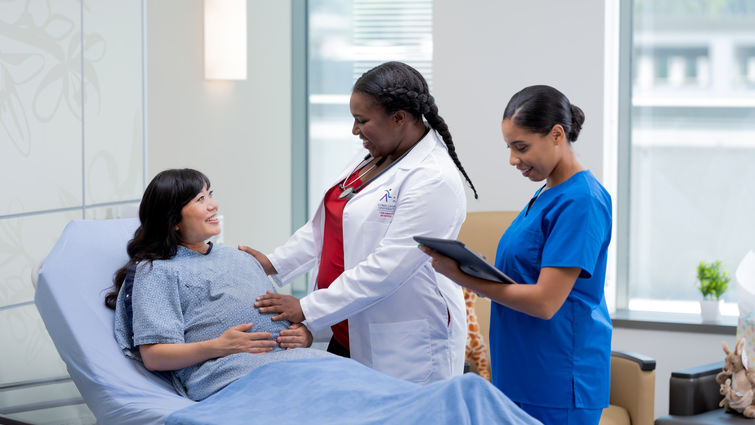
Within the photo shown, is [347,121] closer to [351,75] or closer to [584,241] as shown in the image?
[351,75]

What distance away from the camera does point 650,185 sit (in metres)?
3.79

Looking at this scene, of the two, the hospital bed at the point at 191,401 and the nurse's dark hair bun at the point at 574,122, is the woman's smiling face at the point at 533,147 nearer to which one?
the nurse's dark hair bun at the point at 574,122

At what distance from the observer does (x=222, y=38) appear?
371 centimetres

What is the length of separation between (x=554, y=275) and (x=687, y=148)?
7.74 ft

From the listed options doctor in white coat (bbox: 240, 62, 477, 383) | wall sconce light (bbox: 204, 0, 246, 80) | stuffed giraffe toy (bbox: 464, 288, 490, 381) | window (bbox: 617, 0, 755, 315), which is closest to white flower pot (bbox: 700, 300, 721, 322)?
window (bbox: 617, 0, 755, 315)

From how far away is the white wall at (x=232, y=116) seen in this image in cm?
361

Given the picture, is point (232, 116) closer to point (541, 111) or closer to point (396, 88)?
point (396, 88)

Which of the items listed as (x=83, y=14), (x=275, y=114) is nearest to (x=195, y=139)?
(x=275, y=114)

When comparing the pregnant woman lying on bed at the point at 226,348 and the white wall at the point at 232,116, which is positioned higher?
the white wall at the point at 232,116

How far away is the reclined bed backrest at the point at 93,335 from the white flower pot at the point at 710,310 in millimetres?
2517

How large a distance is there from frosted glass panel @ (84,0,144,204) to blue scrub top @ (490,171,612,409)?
1568 millimetres

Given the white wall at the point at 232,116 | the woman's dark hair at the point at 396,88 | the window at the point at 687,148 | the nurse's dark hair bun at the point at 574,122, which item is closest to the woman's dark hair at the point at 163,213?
the woman's dark hair at the point at 396,88

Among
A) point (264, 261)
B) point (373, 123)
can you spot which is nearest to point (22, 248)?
point (264, 261)

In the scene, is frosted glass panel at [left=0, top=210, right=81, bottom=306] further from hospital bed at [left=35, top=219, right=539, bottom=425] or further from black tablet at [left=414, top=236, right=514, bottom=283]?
black tablet at [left=414, top=236, right=514, bottom=283]
